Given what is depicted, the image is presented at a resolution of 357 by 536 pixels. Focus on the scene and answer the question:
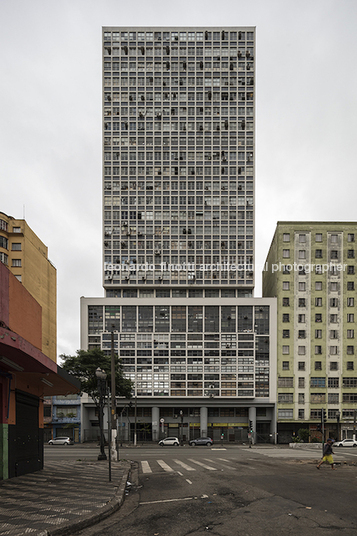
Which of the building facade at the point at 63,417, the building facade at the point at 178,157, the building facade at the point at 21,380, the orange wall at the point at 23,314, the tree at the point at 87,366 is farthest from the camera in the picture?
the building facade at the point at 178,157

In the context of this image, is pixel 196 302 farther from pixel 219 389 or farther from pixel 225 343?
pixel 219 389

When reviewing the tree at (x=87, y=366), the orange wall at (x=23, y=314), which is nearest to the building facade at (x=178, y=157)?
the tree at (x=87, y=366)

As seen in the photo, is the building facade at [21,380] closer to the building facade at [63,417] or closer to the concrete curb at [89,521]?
the concrete curb at [89,521]

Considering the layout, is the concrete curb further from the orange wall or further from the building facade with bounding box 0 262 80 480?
the orange wall

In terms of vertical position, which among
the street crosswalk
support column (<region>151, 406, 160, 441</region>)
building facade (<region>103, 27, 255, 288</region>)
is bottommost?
support column (<region>151, 406, 160, 441</region>)

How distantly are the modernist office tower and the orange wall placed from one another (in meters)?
50.6

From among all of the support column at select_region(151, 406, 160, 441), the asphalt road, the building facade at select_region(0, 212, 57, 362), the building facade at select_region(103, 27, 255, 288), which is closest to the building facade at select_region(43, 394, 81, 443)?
the building facade at select_region(0, 212, 57, 362)

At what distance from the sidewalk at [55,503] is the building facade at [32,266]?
4499 centimetres

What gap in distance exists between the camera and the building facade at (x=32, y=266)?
192 feet

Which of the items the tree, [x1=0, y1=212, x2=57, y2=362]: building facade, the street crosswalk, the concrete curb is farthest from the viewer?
[x1=0, y1=212, x2=57, y2=362]: building facade

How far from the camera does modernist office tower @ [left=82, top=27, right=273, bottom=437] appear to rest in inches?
2721

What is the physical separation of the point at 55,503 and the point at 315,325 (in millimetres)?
64548

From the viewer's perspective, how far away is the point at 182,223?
73625 mm

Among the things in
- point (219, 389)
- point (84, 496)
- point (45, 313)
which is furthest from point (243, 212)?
point (84, 496)
